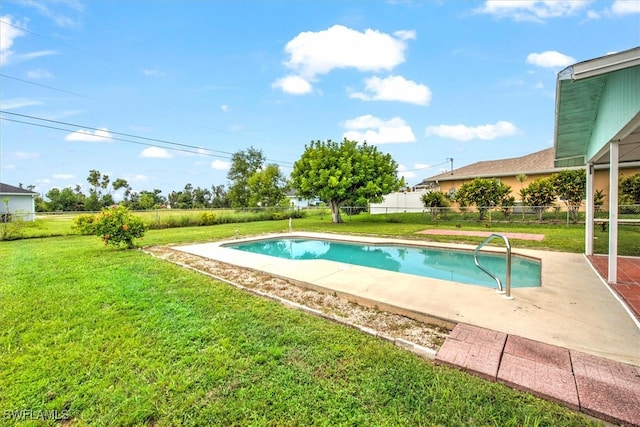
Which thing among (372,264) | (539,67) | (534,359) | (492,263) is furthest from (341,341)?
(539,67)

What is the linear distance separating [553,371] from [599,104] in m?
5.05

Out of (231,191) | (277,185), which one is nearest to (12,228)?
(277,185)

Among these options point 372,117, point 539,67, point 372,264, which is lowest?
point 372,264

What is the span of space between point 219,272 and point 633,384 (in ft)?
18.4

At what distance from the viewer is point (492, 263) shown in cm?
713

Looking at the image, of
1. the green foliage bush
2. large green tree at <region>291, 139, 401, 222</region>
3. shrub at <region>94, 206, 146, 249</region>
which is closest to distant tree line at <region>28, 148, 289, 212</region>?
the green foliage bush

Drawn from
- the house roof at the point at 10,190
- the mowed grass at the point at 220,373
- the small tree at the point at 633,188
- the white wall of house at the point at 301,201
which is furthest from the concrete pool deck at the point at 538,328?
the house roof at the point at 10,190

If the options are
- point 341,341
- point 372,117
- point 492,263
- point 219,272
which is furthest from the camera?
point 372,117

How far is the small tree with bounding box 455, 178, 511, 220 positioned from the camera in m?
14.6

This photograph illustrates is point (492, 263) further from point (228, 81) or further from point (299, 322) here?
point (228, 81)

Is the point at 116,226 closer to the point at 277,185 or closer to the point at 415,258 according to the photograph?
the point at 415,258

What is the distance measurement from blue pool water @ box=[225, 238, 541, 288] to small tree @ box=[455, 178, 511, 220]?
812 centimetres

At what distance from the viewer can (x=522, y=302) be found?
3.72 metres

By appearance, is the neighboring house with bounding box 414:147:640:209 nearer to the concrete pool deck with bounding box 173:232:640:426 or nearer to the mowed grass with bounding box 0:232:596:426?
the concrete pool deck with bounding box 173:232:640:426
